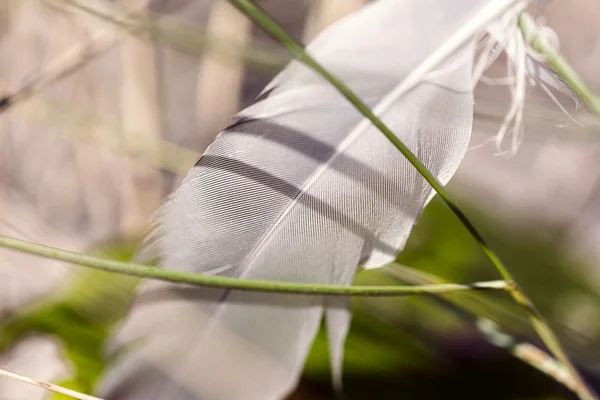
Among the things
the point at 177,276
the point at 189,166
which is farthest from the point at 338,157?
the point at 189,166

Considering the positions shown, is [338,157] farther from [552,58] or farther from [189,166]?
[189,166]

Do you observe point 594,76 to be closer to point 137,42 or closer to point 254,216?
point 137,42

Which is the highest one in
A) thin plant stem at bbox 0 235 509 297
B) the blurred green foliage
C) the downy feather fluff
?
the blurred green foliage

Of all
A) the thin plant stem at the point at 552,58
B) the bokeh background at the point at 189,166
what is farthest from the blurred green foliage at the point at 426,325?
the thin plant stem at the point at 552,58

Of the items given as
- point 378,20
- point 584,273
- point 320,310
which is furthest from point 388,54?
point 584,273

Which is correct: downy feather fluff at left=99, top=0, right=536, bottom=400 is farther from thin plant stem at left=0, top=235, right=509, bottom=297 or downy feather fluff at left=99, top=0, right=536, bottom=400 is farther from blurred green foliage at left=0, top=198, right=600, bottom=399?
blurred green foliage at left=0, top=198, right=600, bottom=399

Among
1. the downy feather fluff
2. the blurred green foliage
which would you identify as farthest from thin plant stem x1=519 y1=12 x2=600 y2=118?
the blurred green foliage

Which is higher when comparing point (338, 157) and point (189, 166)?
point (189, 166)
